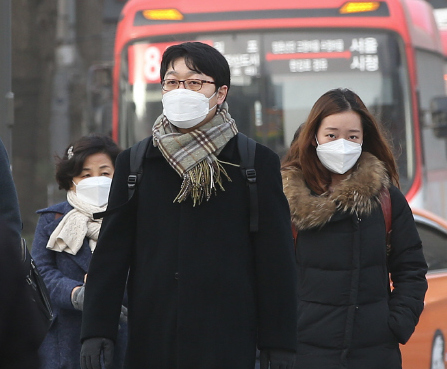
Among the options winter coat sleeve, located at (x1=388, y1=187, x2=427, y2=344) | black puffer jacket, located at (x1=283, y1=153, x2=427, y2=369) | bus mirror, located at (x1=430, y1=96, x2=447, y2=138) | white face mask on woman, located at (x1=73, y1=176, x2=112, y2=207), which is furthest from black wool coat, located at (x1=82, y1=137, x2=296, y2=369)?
bus mirror, located at (x1=430, y1=96, x2=447, y2=138)

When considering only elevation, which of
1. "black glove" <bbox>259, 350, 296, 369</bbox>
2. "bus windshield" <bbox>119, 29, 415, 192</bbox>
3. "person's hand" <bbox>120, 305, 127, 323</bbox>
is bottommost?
"black glove" <bbox>259, 350, 296, 369</bbox>

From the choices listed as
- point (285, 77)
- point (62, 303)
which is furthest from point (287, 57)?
point (62, 303)

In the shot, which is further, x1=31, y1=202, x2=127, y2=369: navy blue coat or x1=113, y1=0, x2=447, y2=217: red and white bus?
x1=113, y1=0, x2=447, y2=217: red and white bus

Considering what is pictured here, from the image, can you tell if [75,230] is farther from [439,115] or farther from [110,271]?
[439,115]

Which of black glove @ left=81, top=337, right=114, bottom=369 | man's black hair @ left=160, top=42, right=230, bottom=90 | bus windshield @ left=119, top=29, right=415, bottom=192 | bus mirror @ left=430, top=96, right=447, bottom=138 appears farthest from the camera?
bus mirror @ left=430, top=96, right=447, bottom=138

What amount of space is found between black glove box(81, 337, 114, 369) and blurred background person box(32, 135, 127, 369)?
0.89 meters

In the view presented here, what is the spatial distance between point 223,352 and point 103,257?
54 centimetres

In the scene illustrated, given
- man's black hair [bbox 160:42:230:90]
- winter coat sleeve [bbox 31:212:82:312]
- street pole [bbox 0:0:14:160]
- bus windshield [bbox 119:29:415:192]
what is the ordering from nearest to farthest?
1. man's black hair [bbox 160:42:230:90]
2. winter coat sleeve [bbox 31:212:82:312]
3. street pole [bbox 0:0:14:160]
4. bus windshield [bbox 119:29:415:192]

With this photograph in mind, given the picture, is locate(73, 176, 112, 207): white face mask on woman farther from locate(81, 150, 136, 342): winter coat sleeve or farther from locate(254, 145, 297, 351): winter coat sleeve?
locate(254, 145, 297, 351): winter coat sleeve

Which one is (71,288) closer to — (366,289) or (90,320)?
(90,320)

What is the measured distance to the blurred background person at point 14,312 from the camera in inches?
77.0

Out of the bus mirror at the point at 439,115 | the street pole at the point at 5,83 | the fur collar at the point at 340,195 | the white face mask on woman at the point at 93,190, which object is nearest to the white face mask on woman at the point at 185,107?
the fur collar at the point at 340,195

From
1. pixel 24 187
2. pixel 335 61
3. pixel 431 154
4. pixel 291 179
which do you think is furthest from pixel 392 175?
pixel 24 187

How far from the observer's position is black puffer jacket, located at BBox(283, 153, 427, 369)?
12.7 feet
